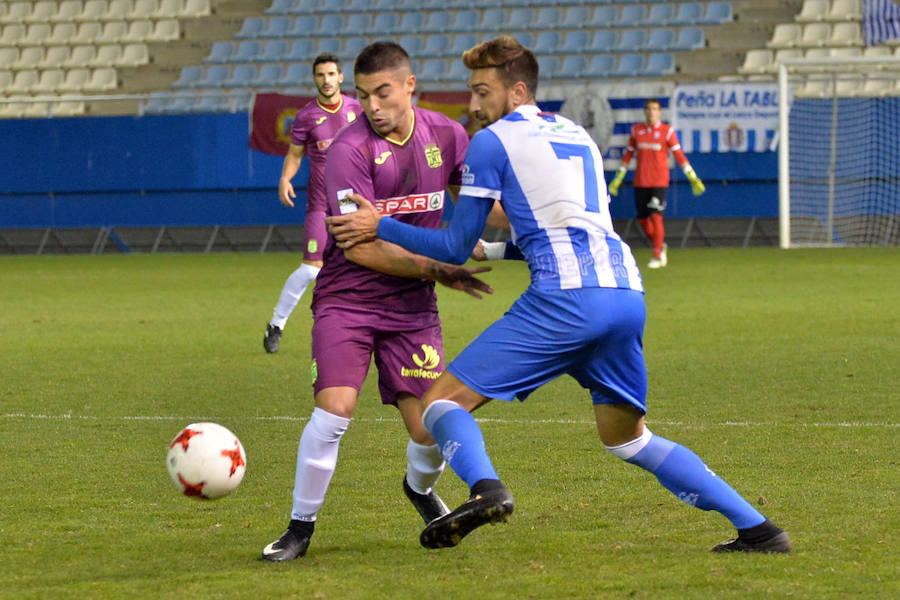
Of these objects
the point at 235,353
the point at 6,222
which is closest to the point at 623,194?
the point at 6,222

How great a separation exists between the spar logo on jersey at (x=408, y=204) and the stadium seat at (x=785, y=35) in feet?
70.2

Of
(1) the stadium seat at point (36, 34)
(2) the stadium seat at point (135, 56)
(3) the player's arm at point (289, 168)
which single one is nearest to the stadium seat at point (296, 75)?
(2) the stadium seat at point (135, 56)

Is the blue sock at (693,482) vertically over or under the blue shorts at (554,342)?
under

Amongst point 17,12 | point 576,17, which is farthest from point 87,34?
point 576,17

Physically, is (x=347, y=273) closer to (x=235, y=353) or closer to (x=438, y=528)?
(x=438, y=528)

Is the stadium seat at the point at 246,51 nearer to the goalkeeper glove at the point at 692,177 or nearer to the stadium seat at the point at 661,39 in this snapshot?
the stadium seat at the point at 661,39

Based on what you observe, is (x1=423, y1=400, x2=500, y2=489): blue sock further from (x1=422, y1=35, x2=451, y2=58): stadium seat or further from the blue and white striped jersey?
(x1=422, y1=35, x2=451, y2=58): stadium seat

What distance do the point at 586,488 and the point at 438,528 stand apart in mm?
1892

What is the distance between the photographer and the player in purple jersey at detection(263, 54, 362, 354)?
1032cm

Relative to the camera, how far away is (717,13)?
85.9 feet

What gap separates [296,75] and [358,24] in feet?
6.05

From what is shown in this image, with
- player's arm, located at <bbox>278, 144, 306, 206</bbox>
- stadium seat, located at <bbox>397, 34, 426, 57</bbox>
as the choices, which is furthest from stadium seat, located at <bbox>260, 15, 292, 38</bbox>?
player's arm, located at <bbox>278, 144, 306, 206</bbox>

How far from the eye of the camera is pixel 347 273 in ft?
16.3

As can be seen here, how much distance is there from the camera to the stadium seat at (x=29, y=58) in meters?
30.3
